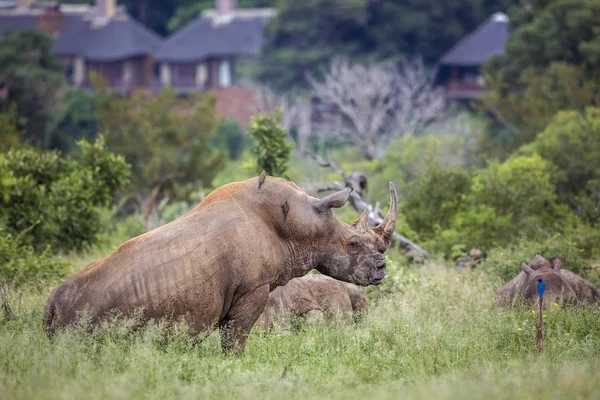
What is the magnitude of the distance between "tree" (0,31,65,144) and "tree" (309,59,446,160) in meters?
11.2

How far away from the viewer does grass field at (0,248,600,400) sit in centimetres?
862

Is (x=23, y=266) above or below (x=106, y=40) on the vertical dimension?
above

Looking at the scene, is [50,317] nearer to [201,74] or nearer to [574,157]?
[574,157]

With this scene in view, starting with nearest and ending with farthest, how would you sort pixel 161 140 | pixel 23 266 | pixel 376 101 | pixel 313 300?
pixel 313 300 → pixel 23 266 → pixel 161 140 → pixel 376 101

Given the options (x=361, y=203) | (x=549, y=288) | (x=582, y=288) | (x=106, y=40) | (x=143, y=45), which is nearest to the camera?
(x=549, y=288)

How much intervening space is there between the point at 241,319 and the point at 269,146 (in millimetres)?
7348

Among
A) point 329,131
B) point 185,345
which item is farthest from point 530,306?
point 329,131

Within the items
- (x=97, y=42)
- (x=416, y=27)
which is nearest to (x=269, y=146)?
(x=416, y=27)

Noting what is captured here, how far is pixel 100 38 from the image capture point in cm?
6938

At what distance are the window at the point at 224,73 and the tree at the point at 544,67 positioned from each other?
28.5 meters

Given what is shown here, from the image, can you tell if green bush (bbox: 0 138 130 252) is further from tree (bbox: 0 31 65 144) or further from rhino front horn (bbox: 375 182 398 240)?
tree (bbox: 0 31 65 144)

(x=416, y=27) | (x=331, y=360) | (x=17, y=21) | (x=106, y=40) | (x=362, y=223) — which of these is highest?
(x=362, y=223)

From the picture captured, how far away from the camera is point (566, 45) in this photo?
123 feet

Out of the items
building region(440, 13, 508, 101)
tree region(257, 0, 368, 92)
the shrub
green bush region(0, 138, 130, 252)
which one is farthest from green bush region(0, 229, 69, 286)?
building region(440, 13, 508, 101)
